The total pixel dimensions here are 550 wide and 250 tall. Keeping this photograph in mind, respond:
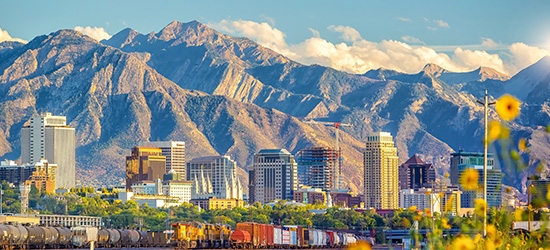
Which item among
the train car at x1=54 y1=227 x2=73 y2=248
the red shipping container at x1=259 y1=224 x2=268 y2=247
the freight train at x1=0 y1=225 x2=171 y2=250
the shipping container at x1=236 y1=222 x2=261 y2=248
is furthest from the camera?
the red shipping container at x1=259 y1=224 x2=268 y2=247

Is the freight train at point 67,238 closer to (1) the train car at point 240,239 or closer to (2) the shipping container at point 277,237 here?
(1) the train car at point 240,239

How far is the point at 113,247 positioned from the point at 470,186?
5719 inches

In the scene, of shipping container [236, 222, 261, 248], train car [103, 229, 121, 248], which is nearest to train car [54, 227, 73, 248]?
train car [103, 229, 121, 248]

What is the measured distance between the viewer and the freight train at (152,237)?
139250 millimetres

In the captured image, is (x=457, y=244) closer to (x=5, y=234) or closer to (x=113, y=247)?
(x=5, y=234)

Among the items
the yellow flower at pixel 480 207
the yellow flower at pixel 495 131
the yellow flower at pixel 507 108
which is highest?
the yellow flower at pixel 507 108

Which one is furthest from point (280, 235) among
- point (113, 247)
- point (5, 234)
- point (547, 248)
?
point (547, 248)

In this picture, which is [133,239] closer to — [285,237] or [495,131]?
[285,237]

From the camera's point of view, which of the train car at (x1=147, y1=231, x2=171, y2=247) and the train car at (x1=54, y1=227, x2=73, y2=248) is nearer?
the train car at (x1=54, y1=227, x2=73, y2=248)

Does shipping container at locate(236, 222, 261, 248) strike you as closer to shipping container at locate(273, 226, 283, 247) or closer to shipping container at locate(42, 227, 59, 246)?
shipping container at locate(273, 226, 283, 247)

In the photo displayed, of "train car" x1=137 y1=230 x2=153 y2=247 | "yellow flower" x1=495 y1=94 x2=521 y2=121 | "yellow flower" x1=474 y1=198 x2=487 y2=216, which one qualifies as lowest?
"train car" x1=137 y1=230 x2=153 y2=247

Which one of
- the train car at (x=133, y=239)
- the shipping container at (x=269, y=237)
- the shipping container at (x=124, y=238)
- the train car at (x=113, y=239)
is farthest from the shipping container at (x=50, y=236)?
the shipping container at (x=269, y=237)

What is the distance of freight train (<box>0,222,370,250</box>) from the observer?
13925cm

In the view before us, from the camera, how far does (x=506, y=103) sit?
64.9ft
